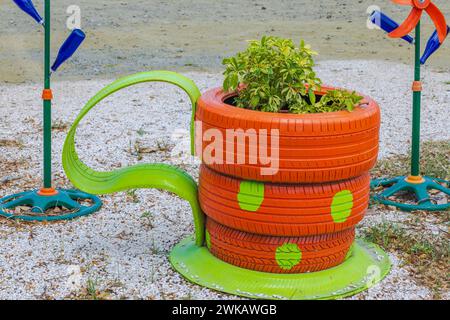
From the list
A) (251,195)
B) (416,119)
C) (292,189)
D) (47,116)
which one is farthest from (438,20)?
(47,116)

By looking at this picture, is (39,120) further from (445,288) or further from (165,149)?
(445,288)

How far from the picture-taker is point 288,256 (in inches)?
148

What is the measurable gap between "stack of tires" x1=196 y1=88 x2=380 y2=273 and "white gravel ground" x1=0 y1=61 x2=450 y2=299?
0.99ft

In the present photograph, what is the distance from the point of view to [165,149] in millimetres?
6137

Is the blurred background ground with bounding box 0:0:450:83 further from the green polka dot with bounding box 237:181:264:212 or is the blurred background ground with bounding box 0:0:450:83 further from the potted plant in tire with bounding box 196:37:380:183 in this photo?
the green polka dot with bounding box 237:181:264:212

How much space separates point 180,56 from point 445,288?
6613mm

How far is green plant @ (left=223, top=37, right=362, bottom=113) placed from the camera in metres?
3.79

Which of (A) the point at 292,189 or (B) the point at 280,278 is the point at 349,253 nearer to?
(B) the point at 280,278

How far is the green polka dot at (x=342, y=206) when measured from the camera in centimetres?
369

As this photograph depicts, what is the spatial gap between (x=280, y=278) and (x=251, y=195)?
43cm

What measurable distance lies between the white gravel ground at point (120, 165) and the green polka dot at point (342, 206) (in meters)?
0.38

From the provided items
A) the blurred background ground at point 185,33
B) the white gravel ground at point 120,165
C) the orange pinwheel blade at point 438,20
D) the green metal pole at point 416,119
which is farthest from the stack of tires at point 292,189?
the blurred background ground at point 185,33

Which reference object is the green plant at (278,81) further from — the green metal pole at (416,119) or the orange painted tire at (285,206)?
the green metal pole at (416,119)

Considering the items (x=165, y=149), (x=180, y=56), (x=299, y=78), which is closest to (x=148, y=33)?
(x=180, y=56)
